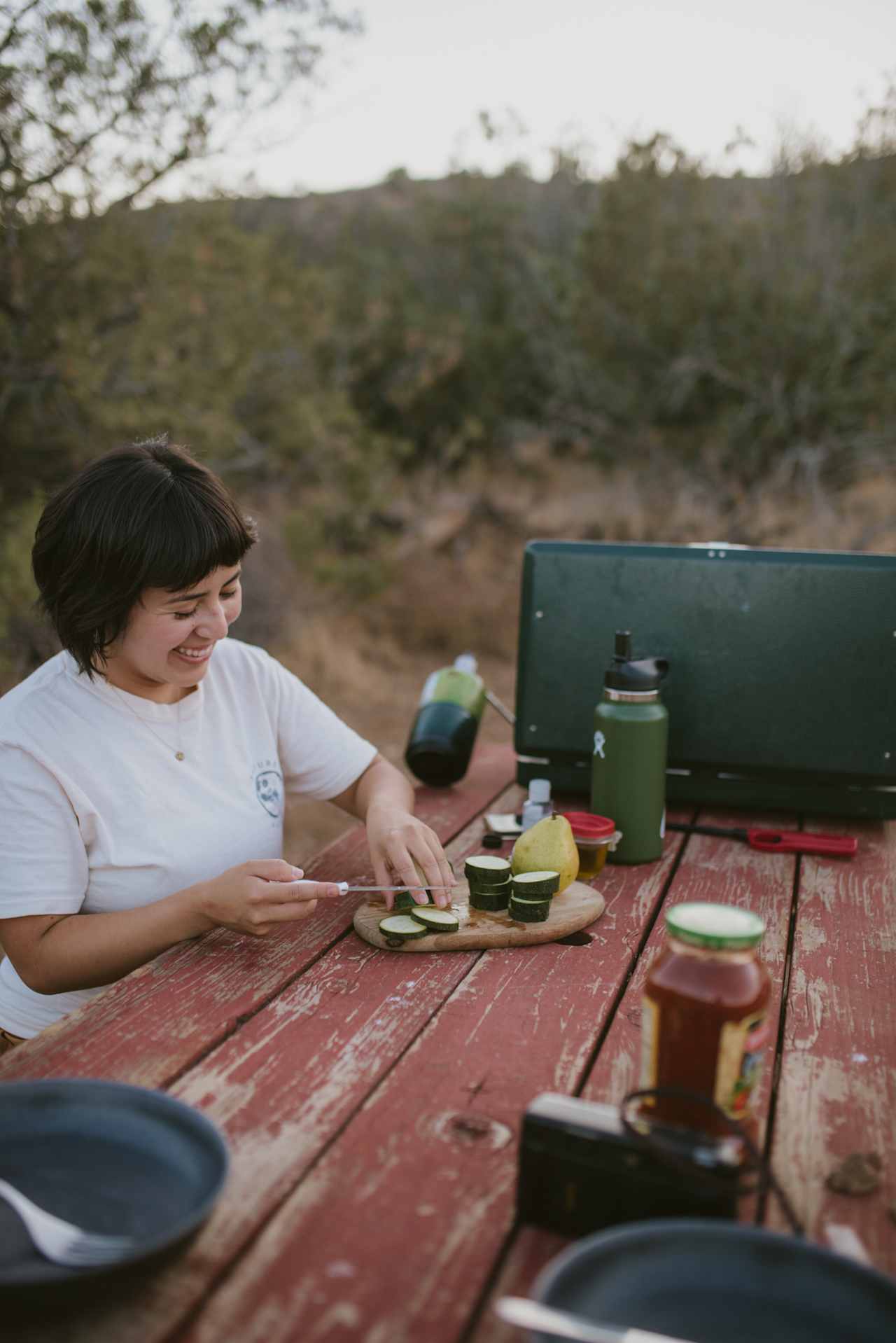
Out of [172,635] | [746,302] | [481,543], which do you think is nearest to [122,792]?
[172,635]

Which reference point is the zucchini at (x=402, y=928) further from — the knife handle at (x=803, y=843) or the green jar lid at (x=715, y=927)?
the knife handle at (x=803, y=843)

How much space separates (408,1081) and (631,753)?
867 millimetres

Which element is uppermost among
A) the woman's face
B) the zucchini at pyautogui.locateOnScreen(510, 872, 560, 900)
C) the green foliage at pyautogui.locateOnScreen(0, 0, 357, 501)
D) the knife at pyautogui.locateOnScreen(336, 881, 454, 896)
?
the green foliage at pyautogui.locateOnScreen(0, 0, 357, 501)

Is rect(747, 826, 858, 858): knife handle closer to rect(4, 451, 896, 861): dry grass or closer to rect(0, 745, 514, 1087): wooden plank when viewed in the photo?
rect(0, 745, 514, 1087): wooden plank

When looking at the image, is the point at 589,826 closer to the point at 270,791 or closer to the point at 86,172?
the point at 270,791

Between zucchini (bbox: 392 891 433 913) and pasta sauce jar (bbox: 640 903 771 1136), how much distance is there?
676 millimetres

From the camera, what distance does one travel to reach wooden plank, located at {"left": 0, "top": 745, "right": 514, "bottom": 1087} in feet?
3.99

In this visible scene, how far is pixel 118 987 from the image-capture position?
1.41 meters

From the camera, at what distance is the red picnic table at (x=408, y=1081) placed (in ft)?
2.81

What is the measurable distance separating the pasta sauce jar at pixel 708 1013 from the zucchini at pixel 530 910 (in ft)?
1.83

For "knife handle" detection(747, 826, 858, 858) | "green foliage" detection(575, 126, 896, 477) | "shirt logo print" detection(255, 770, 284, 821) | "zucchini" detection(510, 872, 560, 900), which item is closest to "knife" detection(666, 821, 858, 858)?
"knife handle" detection(747, 826, 858, 858)

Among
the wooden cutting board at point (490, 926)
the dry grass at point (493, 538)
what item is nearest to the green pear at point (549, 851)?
the wooden cutting board at point (490, 926)

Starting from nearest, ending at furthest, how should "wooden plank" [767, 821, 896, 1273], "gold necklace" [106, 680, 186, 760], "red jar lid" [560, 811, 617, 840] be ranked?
"wooden plank" [767, 821, 896, 1273] < "gold necklace" [106, 680, 186, 760] < "red jar lid" [560, 811, 617, 840]

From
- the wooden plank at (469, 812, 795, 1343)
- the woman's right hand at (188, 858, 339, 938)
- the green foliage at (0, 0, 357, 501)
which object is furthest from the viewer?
the green foliage at (0, 0, 357, 501)
